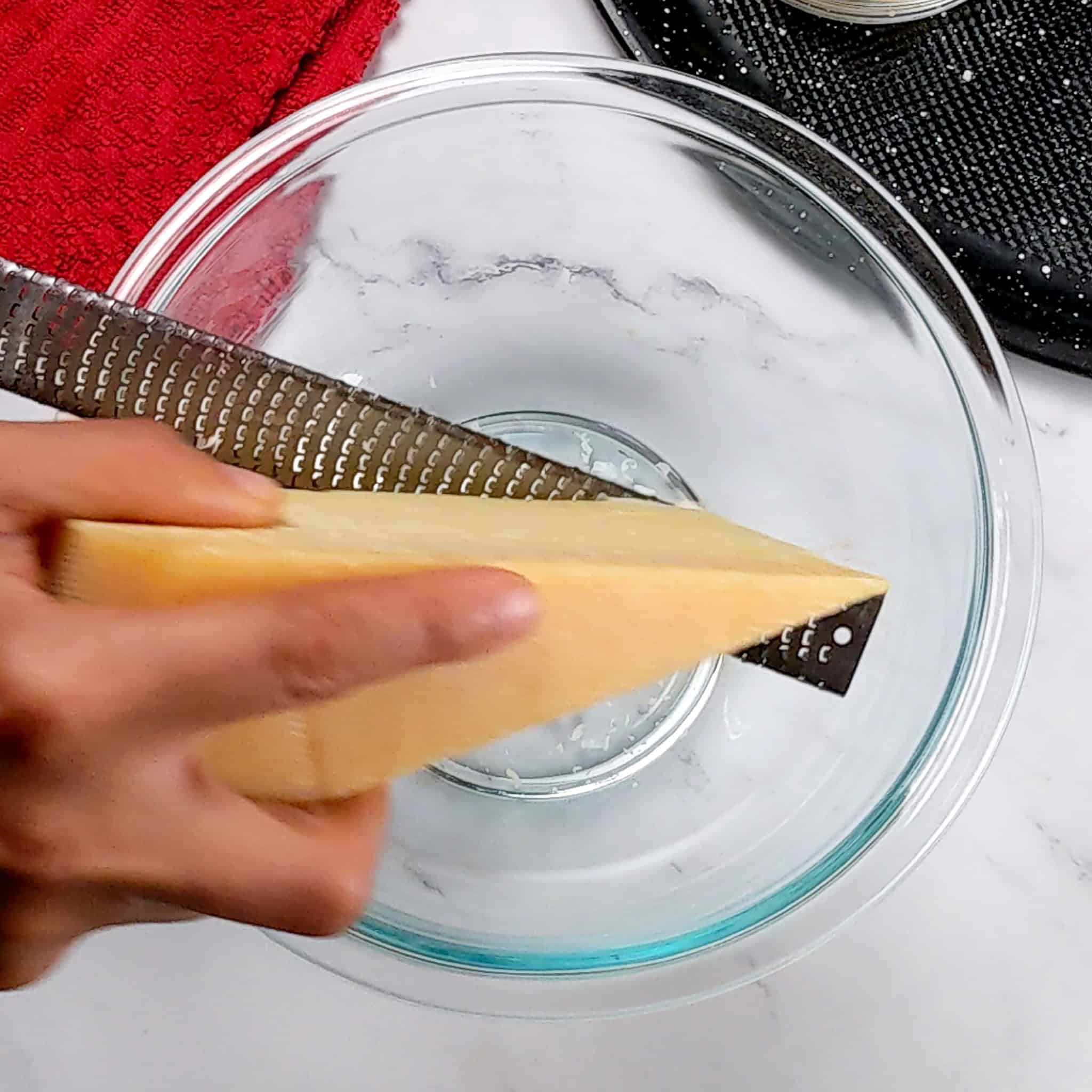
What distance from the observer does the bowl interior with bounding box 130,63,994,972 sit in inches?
27.4

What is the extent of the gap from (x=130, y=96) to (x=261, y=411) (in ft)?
1.18

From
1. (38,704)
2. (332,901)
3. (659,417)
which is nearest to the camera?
(38,704)

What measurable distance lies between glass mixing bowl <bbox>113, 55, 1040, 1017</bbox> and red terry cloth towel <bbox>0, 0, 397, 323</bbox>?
0.38ft

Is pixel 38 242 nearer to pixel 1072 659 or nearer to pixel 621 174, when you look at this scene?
pixel 621 174

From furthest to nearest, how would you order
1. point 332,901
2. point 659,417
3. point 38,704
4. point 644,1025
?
Result: point 659,417, point 644,1025, point 332,901, point 38,704

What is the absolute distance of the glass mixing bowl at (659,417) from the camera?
654 mm

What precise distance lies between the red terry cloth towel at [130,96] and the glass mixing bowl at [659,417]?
0.11m

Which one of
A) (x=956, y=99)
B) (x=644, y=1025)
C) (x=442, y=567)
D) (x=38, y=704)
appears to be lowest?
(x=644, y=1025)

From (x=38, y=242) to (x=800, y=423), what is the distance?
529 millimetres

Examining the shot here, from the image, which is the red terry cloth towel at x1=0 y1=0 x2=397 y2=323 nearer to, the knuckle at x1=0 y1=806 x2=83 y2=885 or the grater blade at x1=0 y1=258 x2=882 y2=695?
the grater blade at x1=0 y1=258 x2=882 y2=695

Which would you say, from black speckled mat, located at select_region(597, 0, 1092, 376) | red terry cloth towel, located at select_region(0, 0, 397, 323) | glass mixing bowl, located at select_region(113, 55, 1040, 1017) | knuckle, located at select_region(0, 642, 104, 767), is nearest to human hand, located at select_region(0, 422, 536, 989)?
knuckle, located at select_region(0, 642, 104, 767)

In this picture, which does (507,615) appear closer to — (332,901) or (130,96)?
(332,901)

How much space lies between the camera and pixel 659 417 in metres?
0.82

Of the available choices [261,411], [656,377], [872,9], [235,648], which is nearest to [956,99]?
[872,9]
